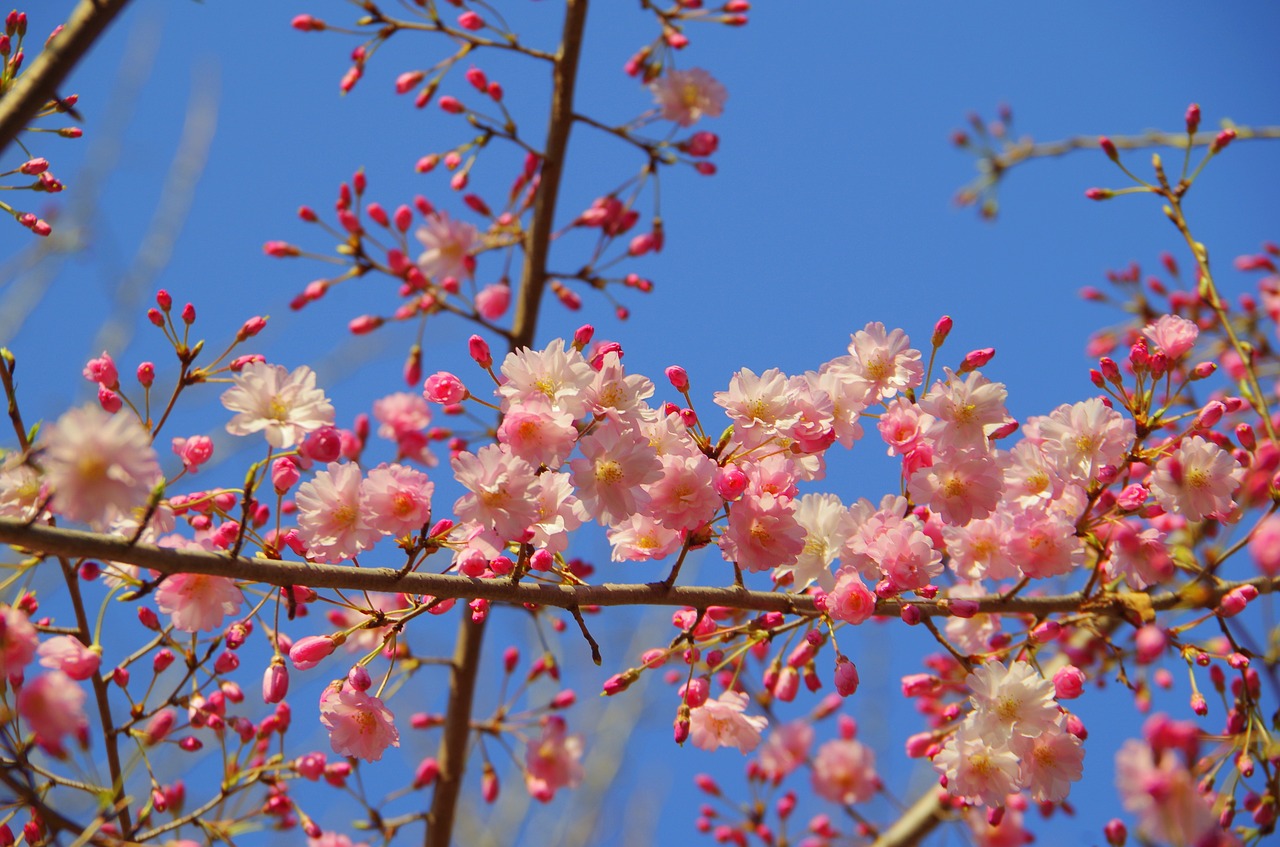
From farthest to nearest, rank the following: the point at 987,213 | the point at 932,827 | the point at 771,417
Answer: the point at 987,213 < the point at 932,827 < the point at 771,417

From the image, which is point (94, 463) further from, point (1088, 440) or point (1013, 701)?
point (1088, 440)

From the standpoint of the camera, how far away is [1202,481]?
2.04 metres

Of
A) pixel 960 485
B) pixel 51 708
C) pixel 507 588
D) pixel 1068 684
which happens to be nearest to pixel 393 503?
pixel 507 588

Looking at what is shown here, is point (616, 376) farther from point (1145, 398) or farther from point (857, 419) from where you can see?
point (1145, 398)

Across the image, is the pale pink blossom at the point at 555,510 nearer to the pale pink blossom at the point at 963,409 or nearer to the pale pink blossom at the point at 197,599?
the pale pink blossom at the point at 197,599

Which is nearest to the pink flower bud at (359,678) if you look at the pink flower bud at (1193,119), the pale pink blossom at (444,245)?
the pale pink blossom at (444,245)

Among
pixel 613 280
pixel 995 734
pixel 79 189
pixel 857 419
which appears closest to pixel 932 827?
pixel 995 734

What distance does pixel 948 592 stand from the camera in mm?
2395

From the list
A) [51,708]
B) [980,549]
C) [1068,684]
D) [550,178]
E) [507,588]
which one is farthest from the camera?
[550,178]

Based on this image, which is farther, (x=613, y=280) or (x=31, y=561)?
(x=613, y=280)

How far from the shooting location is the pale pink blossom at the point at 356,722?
6.09 ft

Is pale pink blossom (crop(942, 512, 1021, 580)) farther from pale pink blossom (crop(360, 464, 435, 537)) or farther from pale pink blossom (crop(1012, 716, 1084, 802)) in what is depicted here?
pale pink blossom (crop(360, 464, 435, 537))

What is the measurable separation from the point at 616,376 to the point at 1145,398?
1113 mm

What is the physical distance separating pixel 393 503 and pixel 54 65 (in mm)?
887
